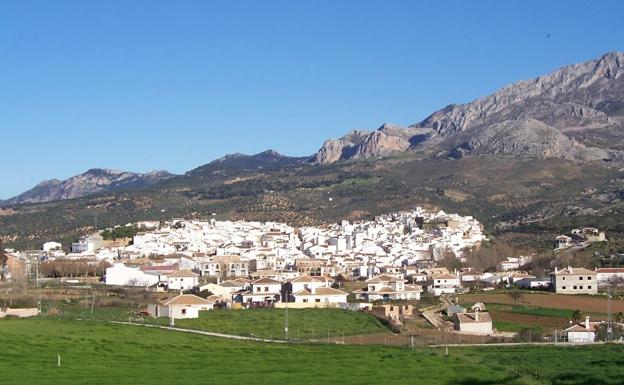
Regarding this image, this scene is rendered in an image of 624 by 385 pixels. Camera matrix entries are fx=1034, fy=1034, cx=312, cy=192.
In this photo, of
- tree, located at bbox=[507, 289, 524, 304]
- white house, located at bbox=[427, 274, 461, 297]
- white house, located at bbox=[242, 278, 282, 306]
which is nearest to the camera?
white house, located at bbox=[242, 278, 282, 306]

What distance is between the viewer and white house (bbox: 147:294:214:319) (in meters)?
56.3

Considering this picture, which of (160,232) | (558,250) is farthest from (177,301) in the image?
(160,232)

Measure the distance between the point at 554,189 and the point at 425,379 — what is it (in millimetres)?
144591

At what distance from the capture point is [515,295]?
71500mm

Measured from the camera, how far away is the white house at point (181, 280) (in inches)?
3007

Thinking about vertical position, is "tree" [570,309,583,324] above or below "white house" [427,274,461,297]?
below

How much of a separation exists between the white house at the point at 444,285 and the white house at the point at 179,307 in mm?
21578

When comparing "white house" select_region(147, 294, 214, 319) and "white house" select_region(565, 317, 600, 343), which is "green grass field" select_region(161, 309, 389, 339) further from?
"white house" select_region(565, 317, 600, 343)

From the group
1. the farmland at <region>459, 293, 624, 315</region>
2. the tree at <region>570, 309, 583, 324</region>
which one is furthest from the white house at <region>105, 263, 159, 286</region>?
the tree at <region>570, 309, 583, 324</region>

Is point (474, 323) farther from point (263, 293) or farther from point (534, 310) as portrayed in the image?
point (263, 293)

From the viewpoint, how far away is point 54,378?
3128 centimetres

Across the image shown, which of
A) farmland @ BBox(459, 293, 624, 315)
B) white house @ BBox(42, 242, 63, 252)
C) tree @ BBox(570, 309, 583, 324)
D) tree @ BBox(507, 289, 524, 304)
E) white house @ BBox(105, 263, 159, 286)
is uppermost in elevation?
white house @ BBox(42, 242, 63, 252)

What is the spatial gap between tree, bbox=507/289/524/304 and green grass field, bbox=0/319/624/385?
78.7 ft

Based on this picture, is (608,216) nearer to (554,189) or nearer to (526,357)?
(554,189)
